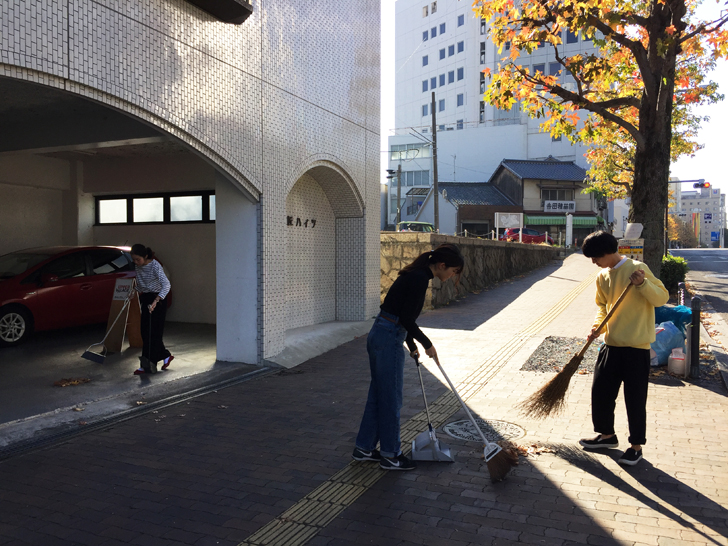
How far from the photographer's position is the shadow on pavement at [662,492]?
144 inches

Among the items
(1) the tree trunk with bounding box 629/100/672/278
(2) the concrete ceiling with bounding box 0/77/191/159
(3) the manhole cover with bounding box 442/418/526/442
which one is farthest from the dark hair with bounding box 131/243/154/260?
(1) the tree trunk with bounding box 629/100/672/278

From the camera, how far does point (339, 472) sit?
4469mm

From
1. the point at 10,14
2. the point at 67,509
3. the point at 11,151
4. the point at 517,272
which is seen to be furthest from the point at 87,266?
the point at 517,272

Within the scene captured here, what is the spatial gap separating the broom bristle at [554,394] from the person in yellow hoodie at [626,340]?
0.23 meters

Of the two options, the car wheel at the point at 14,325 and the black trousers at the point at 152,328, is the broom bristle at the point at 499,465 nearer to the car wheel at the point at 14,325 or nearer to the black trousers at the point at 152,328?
the black trousers at the point at 152,328

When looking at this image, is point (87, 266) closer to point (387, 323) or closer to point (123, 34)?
point (123, 34)

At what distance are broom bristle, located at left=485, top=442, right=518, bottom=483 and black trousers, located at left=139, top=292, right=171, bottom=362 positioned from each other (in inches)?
185

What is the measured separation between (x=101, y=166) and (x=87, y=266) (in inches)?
112

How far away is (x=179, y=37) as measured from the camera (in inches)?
264

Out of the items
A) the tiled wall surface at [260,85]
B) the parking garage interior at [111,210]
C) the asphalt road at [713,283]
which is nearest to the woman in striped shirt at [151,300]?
the parking garage interior at [111,210]

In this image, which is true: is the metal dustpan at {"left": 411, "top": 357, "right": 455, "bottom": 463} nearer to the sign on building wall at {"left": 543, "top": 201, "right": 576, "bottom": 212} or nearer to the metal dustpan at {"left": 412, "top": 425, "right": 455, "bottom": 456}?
the metal dustpan at {"left": 412, "top": 425, "right": 455, "bottom": 456}

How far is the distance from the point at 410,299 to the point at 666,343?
15.9ft

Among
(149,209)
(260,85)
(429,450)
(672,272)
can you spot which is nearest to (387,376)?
(429,450)

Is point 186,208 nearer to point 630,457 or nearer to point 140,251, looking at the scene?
point 140,251
